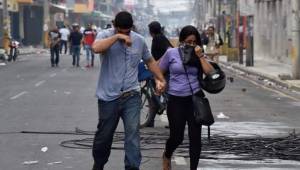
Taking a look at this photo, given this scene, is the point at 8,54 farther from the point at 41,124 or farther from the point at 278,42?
the point at 41,124

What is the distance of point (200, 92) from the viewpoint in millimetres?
9906

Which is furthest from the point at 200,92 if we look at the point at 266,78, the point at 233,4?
the point at 233,4

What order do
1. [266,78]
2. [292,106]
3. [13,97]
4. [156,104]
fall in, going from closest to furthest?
[156,104]
[292,106]
[13,97]
[266,78]

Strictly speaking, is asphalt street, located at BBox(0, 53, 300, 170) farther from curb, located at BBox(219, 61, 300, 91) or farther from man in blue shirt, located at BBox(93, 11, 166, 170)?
man in blue shirt, located at BBox(93, 11, 166, 170)

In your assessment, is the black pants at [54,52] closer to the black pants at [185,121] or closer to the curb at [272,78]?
the curb at [272,78]

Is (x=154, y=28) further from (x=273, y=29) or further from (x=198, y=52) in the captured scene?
(x=273, y=29)

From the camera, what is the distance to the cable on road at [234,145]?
11.8 meters

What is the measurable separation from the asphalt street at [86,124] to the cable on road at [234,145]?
3cm

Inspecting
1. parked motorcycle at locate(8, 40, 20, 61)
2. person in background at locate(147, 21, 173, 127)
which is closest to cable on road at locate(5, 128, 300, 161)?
person in background at locate(147, 21, 173, 127)

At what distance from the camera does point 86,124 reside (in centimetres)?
1577

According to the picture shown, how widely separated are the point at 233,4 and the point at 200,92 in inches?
1845

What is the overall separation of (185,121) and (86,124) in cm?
600

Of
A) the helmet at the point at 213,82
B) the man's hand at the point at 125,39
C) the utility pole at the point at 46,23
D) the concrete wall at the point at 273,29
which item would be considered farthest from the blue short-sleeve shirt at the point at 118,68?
the utility pole at the point at 46,23

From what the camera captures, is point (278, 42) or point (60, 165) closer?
point (60, 165)
